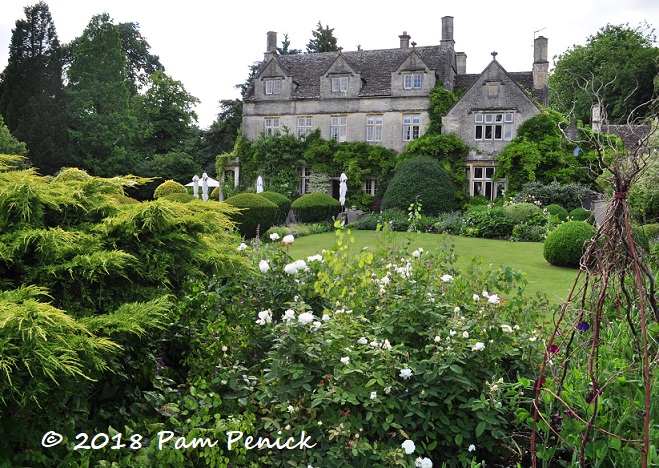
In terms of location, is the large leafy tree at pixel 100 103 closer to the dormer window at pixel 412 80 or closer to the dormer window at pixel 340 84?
Result: the dormer window at pixel 340 84

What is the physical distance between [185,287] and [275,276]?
724mm

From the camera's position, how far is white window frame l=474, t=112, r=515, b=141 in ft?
90.5

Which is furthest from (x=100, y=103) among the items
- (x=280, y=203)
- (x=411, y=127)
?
(x=411, y=127)

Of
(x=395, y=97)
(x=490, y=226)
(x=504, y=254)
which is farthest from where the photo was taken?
(x=395, y=97)

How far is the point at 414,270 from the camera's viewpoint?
4941mm

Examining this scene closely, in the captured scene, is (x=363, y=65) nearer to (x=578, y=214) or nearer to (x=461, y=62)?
(x=461, y=62)

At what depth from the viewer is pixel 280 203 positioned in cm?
2366

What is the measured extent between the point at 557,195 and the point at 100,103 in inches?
1146

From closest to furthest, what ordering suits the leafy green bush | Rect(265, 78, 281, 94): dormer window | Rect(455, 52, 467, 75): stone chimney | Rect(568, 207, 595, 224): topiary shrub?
1. the leafy green bush
2. Rect(568, 207, 595, 224): topiary shrub
3. Rect(265, 78, 281, 94): dormer window
4. Rect(455, 52, 467, 75): stone chimney

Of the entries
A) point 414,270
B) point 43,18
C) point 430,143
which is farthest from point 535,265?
point 43,18

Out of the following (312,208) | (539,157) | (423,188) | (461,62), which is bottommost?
(312,208)

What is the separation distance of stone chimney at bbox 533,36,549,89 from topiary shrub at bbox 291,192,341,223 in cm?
1197

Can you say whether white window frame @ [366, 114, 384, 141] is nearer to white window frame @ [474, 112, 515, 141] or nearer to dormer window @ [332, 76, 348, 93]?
dormer window @ [332, 76, 348, 93]

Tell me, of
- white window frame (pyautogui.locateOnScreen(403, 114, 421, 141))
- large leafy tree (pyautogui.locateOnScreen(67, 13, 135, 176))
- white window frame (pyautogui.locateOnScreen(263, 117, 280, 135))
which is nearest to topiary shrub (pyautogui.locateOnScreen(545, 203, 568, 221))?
white window frame (pyautogui.locateOnScreen(403, 114, 421, 141))
